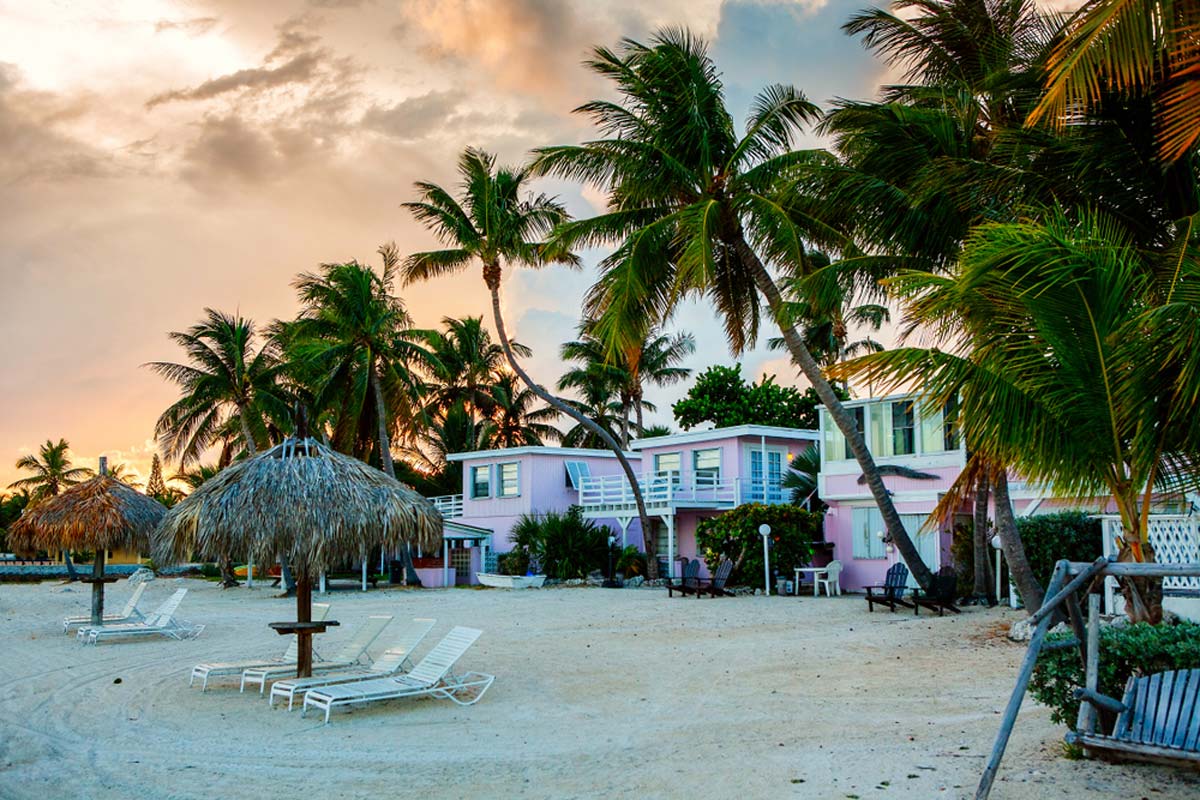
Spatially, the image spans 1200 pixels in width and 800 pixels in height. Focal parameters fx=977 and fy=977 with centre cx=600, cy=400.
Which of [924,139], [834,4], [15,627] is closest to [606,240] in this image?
[834,4]

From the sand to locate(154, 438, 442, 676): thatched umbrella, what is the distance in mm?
1559

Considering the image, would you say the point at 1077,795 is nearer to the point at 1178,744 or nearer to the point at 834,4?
the point at 1178,744

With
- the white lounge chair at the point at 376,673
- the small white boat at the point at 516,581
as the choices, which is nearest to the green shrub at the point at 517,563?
the small white boat at the point at 516,581

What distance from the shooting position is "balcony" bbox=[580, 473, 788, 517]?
2998 cm

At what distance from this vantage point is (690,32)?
60.5 feet

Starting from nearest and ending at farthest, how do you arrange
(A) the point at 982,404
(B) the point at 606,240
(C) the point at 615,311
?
(A) the point at 982,404 → (C) the point at 615,311 → (B) the point at 606,240

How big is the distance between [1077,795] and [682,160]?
14.2 metres

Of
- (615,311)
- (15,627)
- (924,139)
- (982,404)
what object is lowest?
(15,627)

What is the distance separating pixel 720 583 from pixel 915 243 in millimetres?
11760

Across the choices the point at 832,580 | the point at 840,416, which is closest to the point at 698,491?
the point at 832,580

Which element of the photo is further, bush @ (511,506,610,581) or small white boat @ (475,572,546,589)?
bush @ (511,506,610,581)

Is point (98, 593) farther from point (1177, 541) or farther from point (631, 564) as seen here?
point (1177, 541)

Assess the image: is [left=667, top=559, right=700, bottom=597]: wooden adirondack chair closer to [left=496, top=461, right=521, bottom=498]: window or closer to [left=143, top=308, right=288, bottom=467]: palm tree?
[left=496, top=461, right=521, bottom=498]: window

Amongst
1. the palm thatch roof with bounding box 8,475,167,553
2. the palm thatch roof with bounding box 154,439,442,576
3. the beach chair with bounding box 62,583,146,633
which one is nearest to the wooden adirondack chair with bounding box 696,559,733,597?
the palm thatch roof with bounding box 8,475,167,553
